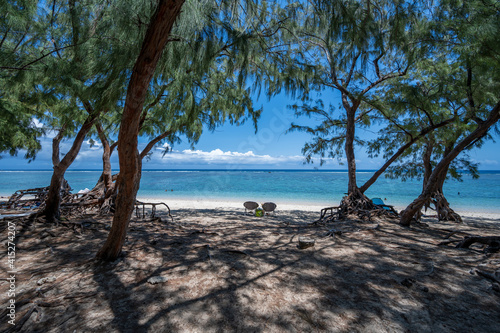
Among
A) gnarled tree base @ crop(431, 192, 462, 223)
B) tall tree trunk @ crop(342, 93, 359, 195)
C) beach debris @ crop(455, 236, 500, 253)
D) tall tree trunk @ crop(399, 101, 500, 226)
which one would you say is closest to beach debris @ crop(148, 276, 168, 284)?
beach debris @ crop(455, 236, 500, 253)

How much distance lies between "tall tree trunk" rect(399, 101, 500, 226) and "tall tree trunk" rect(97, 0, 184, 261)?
4.93 m

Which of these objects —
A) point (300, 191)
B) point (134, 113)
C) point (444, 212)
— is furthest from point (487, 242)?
point (300, 191)

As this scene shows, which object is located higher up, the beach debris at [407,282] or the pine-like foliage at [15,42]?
the pine-like foliage at [15,42]

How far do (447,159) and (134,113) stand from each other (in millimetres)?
5399

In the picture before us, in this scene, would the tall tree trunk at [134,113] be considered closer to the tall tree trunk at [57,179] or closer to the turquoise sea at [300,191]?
the tall tree trunk at [57,179]

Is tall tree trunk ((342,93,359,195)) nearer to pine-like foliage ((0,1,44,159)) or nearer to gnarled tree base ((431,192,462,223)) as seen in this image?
gnarled tree base ((431,192,462,223))

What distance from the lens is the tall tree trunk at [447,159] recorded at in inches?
156

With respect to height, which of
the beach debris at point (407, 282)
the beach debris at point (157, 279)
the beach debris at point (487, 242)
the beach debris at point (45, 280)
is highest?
the beach debris at point (487, 242)

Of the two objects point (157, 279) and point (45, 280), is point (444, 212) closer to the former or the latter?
point (157, 279)

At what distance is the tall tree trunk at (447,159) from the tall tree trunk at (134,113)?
194 inches

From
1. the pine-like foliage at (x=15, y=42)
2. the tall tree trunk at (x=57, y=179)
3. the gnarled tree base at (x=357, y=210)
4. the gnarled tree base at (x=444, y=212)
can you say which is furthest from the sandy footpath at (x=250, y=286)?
the gnarled tree base at (x=444, y=212)

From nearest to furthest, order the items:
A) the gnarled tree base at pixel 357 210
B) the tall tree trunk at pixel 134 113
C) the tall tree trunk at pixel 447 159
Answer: the tall tree trunk at pixel 134 113, the tall tree trunk at pixel 447 159, the gnarled tree base at pixel 357 210

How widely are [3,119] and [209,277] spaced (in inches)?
174

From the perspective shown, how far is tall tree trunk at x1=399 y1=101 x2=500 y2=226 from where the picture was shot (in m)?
3.96
